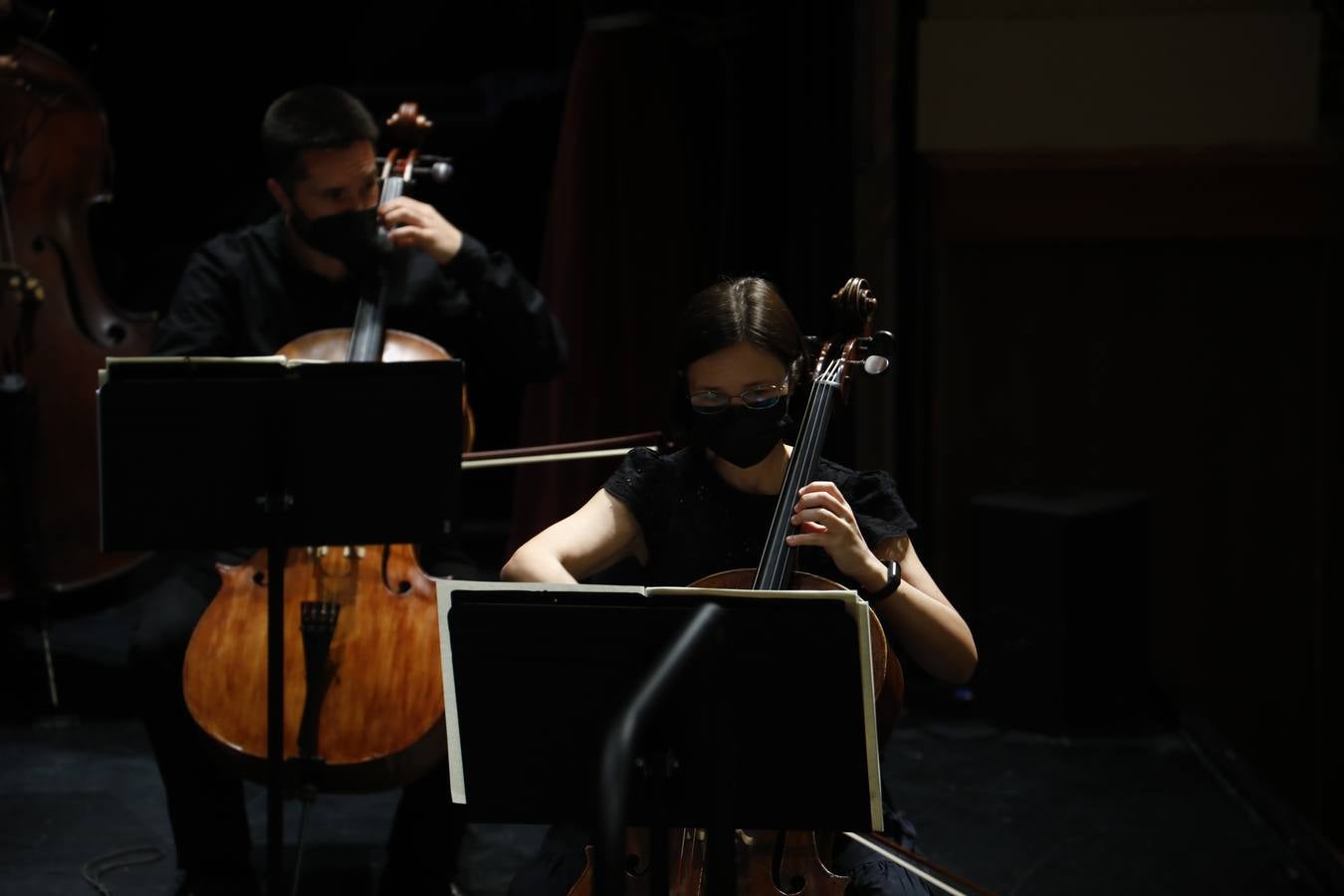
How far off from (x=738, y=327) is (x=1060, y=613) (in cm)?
197

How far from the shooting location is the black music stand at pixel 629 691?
1.46 m

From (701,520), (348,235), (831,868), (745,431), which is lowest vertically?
(831,868)

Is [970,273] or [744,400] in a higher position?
[970,273]

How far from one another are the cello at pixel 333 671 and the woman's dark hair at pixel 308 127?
0.66 m

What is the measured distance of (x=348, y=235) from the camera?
270 cm

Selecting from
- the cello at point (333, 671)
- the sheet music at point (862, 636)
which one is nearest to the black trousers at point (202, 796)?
the cello at point (333, 671)

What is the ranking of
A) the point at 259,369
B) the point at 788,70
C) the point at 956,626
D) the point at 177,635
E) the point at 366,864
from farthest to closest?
the point at 788,70 → the point at 366,864 → the point at 177,635 → the point at 259,369 → the point at 956,626

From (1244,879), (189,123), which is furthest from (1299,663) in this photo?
(189,123)

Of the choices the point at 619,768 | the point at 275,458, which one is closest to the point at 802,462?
the point at 275,458

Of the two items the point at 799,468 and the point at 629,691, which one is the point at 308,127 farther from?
the point at 629,691

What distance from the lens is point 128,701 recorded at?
360 cm

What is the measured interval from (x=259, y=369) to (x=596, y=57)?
5.94ft

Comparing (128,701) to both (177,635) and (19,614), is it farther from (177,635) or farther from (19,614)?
(177,635)

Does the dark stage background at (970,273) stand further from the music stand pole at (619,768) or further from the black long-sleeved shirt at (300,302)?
the music stand pole at (619,768)
